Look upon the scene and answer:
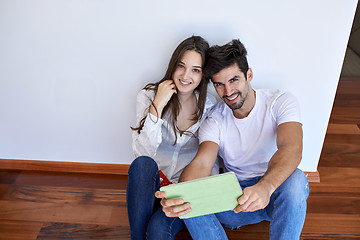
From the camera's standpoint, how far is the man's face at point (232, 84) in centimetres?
142

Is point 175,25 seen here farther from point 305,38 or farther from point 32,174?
point 32,174

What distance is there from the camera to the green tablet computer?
3.86ft

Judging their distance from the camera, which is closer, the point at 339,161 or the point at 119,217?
the point at 119,217

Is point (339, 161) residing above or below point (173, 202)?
below

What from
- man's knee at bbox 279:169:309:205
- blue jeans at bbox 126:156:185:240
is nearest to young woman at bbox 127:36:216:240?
blue jeans at bbox 126:156:185:240

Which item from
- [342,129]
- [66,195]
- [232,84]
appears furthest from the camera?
[342,129]

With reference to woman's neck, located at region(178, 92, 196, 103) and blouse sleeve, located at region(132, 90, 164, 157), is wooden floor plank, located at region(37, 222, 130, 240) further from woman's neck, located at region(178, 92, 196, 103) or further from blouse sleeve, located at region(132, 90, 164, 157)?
woman's neck, located at region(178, 92, 196, 103)

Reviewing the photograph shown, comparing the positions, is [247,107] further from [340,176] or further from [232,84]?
[340,176]

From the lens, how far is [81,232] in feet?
5.53

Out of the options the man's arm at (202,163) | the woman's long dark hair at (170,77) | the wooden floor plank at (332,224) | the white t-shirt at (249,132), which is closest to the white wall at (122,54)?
the woman's long dark hair at (170,77)

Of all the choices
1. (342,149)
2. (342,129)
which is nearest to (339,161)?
(342,149)

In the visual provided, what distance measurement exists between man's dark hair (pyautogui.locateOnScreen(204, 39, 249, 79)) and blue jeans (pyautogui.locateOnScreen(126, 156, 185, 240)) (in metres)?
0.49

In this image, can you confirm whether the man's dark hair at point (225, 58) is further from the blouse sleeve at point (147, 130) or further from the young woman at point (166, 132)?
the blouse sleeve at point (147, 130)

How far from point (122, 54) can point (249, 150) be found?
2.51 feet
